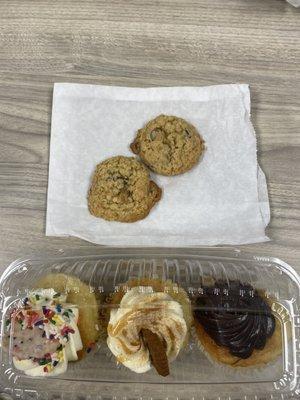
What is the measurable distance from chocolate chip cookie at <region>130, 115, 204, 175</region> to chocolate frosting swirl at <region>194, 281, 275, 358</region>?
269mm

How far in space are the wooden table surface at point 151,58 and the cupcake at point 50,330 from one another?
28 cm

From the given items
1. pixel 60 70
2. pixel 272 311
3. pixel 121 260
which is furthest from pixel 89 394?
pixel 60 70

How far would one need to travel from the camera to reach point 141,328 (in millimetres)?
976

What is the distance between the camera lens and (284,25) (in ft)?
4.11

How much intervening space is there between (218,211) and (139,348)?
0.34 meters

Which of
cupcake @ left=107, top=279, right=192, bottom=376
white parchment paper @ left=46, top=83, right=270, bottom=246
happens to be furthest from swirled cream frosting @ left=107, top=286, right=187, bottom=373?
white parchment paper @ left=46, top=83, right=270, bottom=246

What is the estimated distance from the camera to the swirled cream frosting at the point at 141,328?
0.97 meters

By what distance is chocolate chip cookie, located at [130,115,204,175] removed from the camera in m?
1.13

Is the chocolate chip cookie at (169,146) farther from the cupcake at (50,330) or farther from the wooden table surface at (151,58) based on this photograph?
the cupcake at (50,330)

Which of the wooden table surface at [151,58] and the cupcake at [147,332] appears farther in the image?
the wooden table surface at [151,58]

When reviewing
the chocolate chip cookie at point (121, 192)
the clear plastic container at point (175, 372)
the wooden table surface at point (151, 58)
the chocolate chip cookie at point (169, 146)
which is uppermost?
the wooden table surface at point (151, 58)

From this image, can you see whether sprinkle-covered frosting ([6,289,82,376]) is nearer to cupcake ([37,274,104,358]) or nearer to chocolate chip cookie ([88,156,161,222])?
cupcake ([37,274,104,358])

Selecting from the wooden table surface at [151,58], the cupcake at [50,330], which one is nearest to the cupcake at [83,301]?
the cupcake at [50,330]

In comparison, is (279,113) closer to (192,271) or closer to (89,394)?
(192,271)
